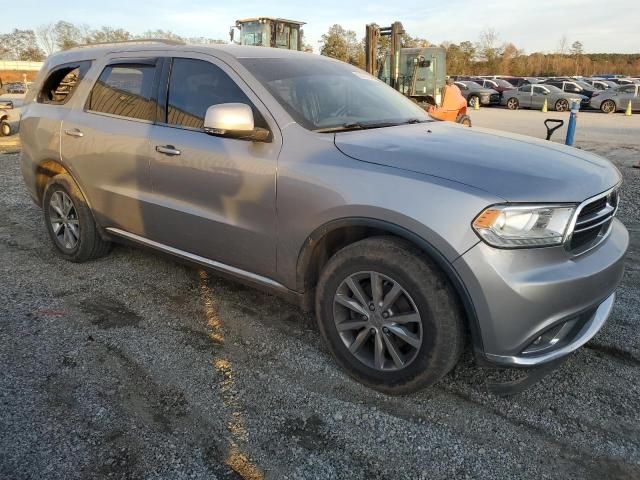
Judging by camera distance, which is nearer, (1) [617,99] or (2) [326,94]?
(2) [326,94]

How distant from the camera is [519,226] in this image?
7.79 ft

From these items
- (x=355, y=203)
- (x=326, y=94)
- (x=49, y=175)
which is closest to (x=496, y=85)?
(x=49, y=175)

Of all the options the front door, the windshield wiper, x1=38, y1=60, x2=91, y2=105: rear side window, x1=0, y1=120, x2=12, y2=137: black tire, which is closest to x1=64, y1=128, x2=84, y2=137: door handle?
x1=38, y1=60, x2=91, y2=105: rear side window

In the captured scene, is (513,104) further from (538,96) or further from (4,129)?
(4,129)

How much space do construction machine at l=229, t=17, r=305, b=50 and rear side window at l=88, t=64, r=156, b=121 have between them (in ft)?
37.6

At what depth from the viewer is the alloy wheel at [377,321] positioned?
266 centimetres

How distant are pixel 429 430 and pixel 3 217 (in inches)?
240

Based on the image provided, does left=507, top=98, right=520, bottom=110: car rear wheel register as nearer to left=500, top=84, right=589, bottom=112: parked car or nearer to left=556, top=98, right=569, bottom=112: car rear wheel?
left=500, top=84, right=589, bottom=112: parked car

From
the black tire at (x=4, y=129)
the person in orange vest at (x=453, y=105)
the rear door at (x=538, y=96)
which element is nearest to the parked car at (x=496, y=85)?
the rear door at (x=538, y=96)

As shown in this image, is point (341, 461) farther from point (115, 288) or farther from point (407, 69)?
point (407, 69)

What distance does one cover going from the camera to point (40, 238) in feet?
18.4

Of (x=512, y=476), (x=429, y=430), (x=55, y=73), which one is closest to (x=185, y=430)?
(x=429, y=430)

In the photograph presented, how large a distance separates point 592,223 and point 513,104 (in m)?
30.4

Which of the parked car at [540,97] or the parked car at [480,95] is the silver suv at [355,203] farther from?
the parked car at [480,95]
